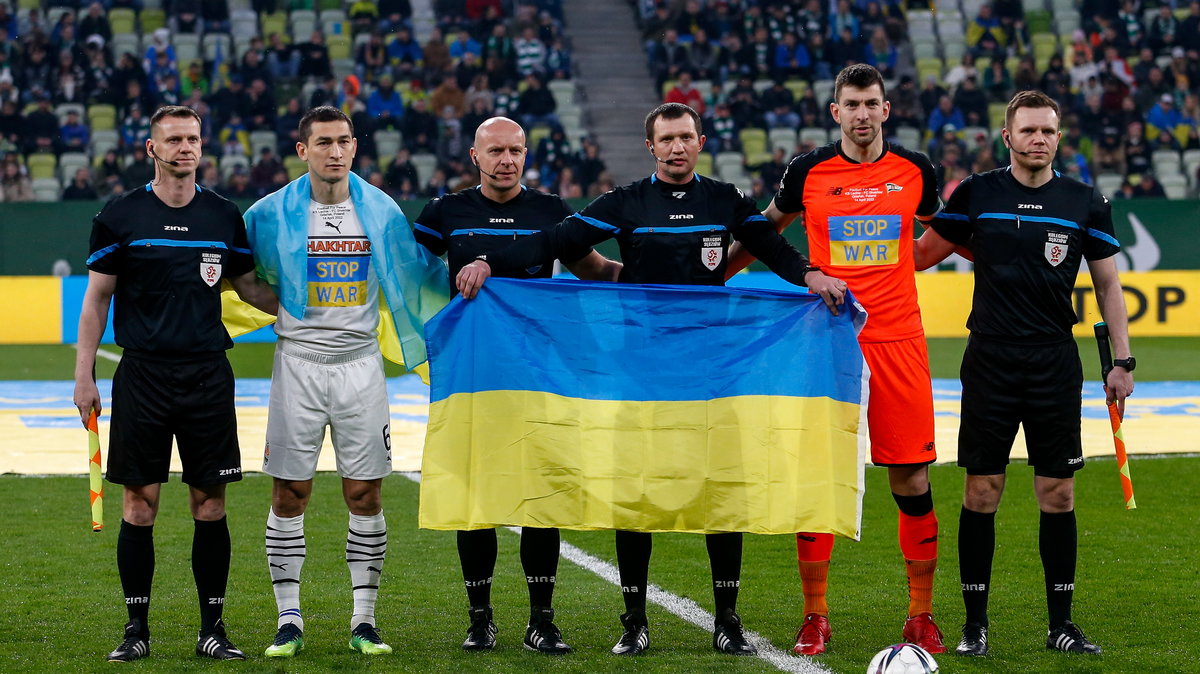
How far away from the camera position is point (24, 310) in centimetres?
1834

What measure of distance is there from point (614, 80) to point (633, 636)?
2117cm

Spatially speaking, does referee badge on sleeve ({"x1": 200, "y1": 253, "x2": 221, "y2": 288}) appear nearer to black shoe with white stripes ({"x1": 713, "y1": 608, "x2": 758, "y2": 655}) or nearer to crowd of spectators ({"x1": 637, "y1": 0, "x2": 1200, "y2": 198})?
black shoe with white stripes ({"x1": 713, "y1": 608, "x2": 758, "y2": 655})

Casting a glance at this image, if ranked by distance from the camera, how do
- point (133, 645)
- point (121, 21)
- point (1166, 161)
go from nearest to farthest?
1. point (133, 645)
2. point (1166, 161)
3. point (121, 21)

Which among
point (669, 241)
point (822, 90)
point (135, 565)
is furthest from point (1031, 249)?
point (822, 90)

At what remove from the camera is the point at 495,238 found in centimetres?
575

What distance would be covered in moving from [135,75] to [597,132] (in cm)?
750

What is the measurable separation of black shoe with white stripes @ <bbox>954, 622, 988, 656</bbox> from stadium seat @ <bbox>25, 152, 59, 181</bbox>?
18.8 m

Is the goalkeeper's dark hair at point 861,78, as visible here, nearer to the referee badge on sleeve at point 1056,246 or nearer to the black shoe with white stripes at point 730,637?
the referee badge on sleeve at point 1056,246

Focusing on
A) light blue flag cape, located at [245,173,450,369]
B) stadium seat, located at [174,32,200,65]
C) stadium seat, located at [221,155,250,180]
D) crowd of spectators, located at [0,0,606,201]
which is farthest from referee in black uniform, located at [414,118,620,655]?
stadium seat, located at [174,32,200,65]

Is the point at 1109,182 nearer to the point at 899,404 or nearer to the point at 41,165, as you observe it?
the point at 41,165

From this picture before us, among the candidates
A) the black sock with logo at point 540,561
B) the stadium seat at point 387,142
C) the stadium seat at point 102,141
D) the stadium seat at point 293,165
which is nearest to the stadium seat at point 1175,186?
the stadium seat at point 387,142

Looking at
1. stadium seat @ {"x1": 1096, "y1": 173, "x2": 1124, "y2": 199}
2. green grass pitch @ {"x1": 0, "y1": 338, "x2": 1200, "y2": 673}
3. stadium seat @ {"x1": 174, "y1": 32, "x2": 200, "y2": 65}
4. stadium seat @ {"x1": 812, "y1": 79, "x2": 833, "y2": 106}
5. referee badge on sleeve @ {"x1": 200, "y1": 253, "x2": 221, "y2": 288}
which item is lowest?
green grass pitch @ {"x1": 0, "y1": 338, "x2": 1200, "y2": 673}

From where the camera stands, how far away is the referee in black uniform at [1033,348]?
215 inches

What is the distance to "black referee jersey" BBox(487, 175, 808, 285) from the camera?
5.64 metres
